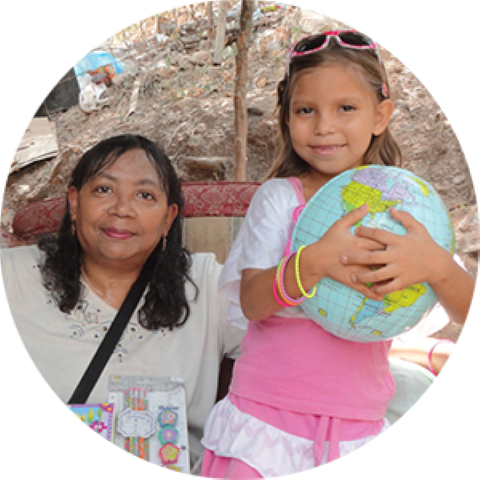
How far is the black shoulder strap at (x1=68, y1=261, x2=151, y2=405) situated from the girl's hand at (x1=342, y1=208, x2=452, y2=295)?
3.63ft

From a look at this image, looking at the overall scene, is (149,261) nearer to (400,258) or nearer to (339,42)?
(339,42)

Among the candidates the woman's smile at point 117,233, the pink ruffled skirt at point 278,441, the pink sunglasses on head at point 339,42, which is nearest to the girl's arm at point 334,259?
the pink ruffled skirt at point 278,441

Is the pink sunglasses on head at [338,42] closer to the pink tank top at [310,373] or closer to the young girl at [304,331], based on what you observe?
the young girl at [304,331]

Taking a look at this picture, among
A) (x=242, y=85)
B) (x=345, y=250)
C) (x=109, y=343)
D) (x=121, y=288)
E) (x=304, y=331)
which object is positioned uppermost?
(x=242, y=85)

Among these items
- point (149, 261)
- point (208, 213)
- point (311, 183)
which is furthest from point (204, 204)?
point (311, 183)

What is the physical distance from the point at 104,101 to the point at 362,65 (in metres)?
2.23

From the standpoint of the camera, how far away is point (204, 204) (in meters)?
2.72

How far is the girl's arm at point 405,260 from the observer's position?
1.41m

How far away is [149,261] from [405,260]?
1266 millimetres

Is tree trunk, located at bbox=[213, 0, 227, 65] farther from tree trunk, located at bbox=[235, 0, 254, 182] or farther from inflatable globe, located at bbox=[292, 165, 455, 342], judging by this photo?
inflatable globe, located at bbox=[292, 165, 455, 342]

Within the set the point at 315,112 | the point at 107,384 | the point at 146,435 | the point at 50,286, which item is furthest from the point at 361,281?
the point at 50,286

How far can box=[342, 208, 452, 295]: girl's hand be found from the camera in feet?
4.62

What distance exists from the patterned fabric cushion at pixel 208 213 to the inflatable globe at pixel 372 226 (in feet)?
3.79

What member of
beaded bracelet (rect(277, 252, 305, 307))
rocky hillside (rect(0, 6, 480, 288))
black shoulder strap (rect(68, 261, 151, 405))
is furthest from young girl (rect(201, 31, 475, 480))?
rocky hillside (rect(0, 6, 480, 288))
